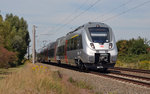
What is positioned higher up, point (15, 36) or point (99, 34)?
point (15, 36)

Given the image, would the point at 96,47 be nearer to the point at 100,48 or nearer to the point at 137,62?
the point at 100,48

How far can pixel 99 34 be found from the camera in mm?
16266

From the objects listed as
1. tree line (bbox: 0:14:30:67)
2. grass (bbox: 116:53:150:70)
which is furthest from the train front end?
tree line (bbox: 0:14:30:67)

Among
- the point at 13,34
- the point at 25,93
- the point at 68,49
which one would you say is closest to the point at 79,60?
the point at 68,49

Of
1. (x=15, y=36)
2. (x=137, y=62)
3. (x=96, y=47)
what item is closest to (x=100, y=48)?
(x=96, y=47)

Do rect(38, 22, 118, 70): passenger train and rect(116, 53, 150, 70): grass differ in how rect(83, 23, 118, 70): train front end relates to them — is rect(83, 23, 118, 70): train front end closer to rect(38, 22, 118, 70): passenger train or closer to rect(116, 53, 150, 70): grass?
rect(38, 22, 118, 70): passenger train

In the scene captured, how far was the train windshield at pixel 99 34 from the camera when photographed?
1599 centimetres

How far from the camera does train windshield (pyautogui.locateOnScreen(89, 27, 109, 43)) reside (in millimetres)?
15992

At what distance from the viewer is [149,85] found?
9.91m

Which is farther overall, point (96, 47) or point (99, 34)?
point (99, 34)

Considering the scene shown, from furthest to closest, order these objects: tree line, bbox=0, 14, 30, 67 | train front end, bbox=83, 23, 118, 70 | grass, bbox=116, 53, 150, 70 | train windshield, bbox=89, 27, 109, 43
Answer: tree line, bbox=0, 14, 30, 67, grass, bbox=116, 53, 150, 70, train windshield, bbox=89, 27, 109, 43, train front end, bbox=83, 23, 118, 70

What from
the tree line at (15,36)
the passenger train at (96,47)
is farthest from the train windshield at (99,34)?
the tree line at (15,36)

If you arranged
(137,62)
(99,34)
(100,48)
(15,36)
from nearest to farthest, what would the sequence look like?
(100,48) → (99,34) → (137,62) → (15,36)

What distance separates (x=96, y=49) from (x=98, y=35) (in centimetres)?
122
